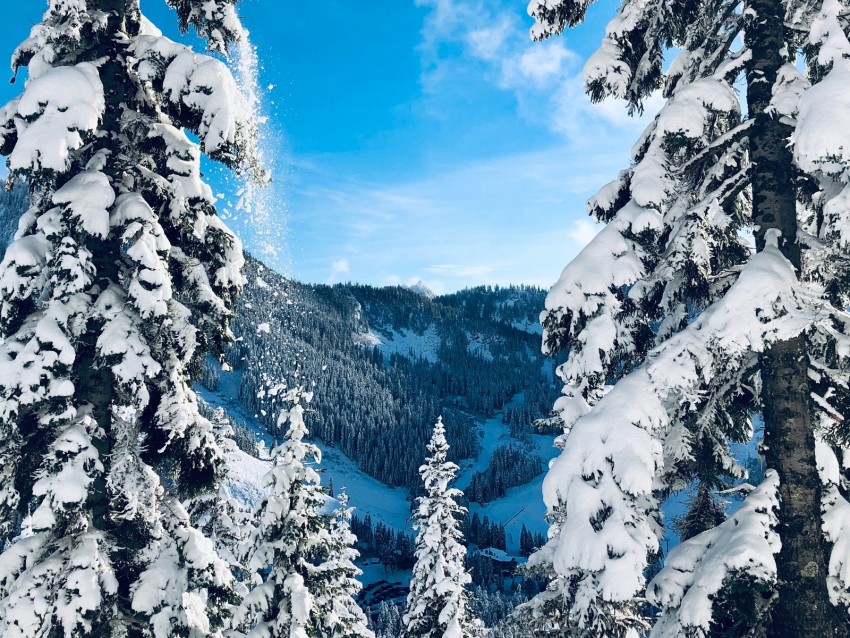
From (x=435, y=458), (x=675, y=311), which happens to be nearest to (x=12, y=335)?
(x=675, y=311)

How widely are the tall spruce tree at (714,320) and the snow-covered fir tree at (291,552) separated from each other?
842 cm

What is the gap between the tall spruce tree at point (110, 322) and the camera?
6164 millimetres

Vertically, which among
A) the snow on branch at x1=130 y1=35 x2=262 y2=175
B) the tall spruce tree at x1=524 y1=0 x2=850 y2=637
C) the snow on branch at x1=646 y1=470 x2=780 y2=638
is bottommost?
the snow on branch at x1=646 y1=470 x2=780 y2=638

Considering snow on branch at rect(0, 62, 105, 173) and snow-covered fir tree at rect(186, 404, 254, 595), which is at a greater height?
snow on branch at rect(0, 62, 105, 173)

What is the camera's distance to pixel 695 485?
22.2 ft

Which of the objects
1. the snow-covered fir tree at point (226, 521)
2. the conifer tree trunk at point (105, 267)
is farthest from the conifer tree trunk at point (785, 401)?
the snow-covered fir tree at point (226, 521)

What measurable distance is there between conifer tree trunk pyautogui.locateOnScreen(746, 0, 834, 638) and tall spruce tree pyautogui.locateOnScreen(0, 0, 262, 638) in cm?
604

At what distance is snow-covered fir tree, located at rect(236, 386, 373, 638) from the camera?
41.9 feet

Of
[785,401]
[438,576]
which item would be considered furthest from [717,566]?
[438,576]

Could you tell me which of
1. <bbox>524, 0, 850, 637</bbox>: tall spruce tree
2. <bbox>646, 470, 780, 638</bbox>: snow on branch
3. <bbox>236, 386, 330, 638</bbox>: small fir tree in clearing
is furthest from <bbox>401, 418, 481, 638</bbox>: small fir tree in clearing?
<bbox>646, 470, 780, 638</bbox>: snow on branch

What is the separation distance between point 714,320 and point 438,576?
62.2 feet

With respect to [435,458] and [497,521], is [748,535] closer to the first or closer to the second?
[435,458]

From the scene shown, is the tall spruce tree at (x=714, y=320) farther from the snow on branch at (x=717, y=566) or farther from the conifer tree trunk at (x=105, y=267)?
the conifer tree trunk at (x=105, y=267)

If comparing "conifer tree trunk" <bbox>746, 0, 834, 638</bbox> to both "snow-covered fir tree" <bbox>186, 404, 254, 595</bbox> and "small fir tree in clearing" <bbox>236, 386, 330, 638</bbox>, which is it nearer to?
"small fir tree in clearing" <bbox>236, 386, 330, 638</bbox>
